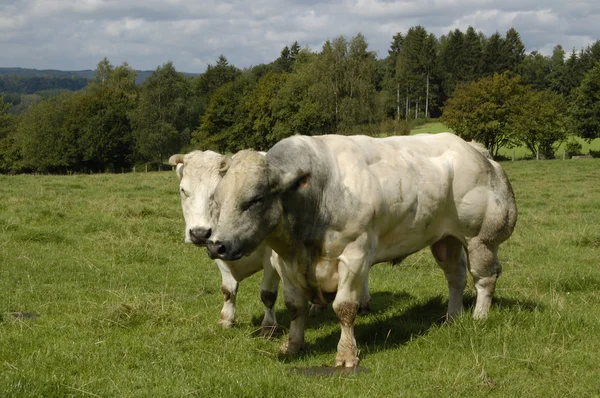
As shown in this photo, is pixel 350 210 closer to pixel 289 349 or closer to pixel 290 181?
pixel 290 181

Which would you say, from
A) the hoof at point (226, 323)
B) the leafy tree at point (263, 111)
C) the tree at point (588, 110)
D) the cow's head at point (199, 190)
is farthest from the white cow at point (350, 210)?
the leafy tree at point (263, 111)

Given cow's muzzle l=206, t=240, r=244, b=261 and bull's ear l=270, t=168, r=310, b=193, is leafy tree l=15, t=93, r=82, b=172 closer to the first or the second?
bull's ear l=270, t=168, r=310, b=193

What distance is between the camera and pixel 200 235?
638 centimetres

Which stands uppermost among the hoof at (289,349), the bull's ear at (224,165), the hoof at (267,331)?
the bull's ear at (224,165)

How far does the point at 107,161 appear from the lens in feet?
255

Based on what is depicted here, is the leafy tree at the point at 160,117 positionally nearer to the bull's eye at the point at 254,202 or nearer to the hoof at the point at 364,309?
the hoof at the point at 364,309

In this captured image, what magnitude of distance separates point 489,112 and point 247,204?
2228 inches

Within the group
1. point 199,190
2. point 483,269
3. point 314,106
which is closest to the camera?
point 199,190

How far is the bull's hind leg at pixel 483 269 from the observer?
7457 millimetres

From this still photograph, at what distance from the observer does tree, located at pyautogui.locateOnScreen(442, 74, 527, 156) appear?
58781 millimetres

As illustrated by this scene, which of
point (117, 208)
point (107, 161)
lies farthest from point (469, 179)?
point (107, 161)

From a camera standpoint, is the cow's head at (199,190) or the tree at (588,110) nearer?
the cow's head at (199,190)

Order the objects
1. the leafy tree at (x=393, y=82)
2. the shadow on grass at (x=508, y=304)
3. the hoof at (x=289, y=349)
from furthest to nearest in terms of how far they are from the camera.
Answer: the leafy tree at (x=393, y=82), the shadow on grass at (x=508, y=304), the hoof at (x=289, y=349)

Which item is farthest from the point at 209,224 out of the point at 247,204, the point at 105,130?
the point at 105,130
